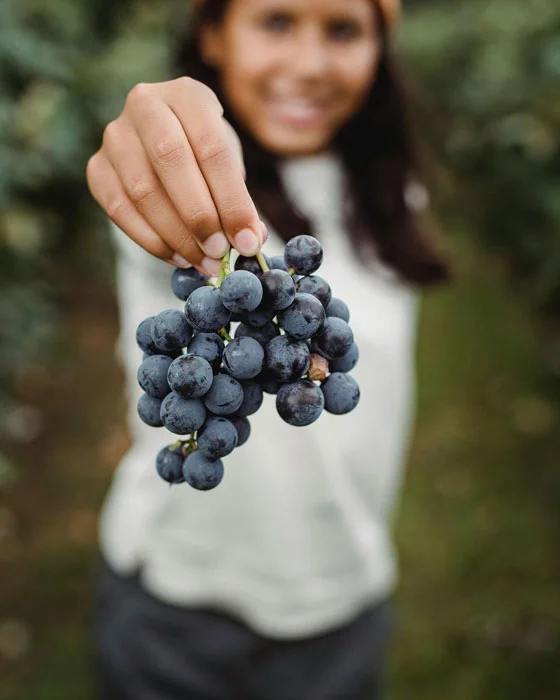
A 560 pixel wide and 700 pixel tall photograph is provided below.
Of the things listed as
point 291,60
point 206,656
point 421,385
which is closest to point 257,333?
point 291,60

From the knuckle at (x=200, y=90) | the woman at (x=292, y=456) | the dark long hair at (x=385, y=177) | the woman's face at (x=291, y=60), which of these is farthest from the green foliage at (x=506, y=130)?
the knuckle at (x=200, y=90)

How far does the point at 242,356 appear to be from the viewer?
68 centimetres

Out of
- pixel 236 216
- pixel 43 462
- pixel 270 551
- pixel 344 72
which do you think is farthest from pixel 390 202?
pixel 43 462

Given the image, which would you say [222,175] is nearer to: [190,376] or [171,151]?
[171,151]

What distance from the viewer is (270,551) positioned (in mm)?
1998

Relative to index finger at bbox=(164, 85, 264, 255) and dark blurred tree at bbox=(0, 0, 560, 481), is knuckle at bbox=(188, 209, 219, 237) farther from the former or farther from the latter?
dark blurred tree at bbox=(0, 0, 560, 481)

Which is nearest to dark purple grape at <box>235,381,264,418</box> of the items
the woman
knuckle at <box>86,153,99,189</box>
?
knuckle at <box>86,153,99,189</box>

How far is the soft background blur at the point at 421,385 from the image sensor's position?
121 inches

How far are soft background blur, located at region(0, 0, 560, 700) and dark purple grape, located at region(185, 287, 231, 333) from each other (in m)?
2.64

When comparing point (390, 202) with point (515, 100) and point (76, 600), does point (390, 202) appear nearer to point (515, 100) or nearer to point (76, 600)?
point (76, 600)

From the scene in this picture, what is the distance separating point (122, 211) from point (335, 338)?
0.30 meters

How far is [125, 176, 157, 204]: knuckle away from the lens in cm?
79

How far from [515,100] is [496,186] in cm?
73

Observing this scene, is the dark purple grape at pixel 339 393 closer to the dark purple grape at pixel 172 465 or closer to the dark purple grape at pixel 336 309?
the dark purple grape at pixel 336 309
